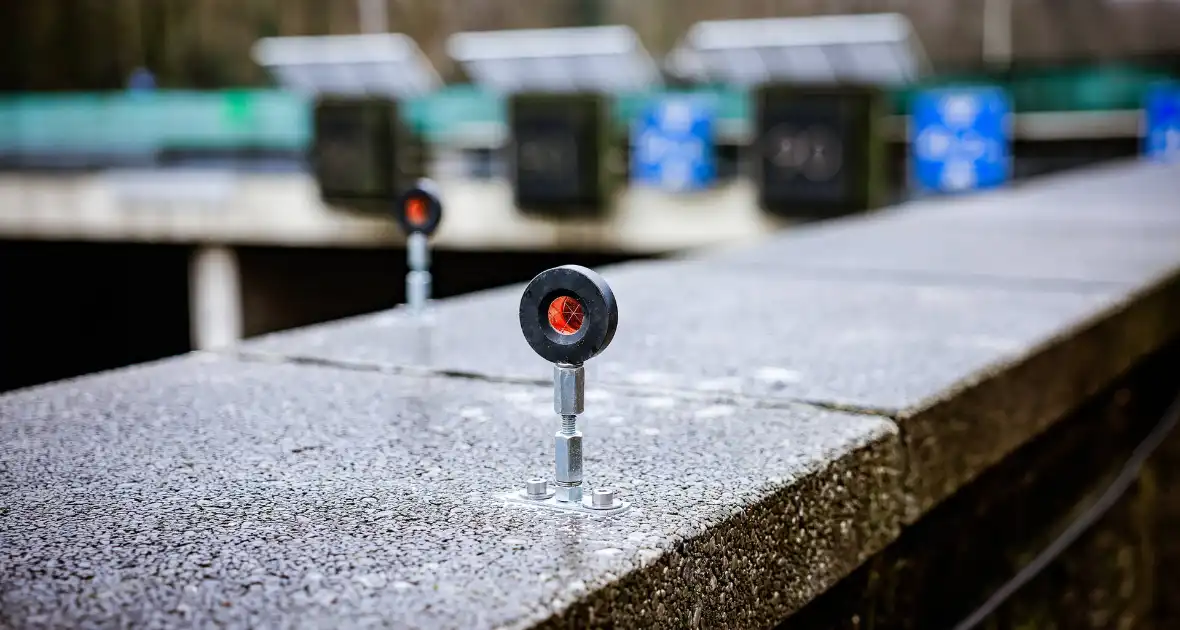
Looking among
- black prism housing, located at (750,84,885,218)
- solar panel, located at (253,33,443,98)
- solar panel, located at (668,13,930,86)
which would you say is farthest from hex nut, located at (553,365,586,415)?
solar panel, located at (253,33,443,98)

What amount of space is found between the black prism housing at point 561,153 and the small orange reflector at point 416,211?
7594mm

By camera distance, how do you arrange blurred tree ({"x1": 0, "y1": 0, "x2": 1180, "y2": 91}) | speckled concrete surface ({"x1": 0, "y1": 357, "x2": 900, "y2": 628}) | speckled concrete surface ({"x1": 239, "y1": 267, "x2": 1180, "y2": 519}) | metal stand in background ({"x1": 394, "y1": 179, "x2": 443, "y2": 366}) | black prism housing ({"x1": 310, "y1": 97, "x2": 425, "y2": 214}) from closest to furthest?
speckled concrete surface ({"x1": 0, "y1": 357, "x2": 900, "y2": 628}) < speckled concrete surface ({"x1": 239, "y1": 267, "x2": 1180, "y2": 519}) < metal stand in background ({"x1": 394, "y1": 179, "x2": 443, "y2": 366}) < black prism housing ({"x1": 310, "y1": 97, "x2": 425, "y2": 214}) < blurred tree ({"x1": 0, "y1": 0, "x2": 1180, "y2": 91})

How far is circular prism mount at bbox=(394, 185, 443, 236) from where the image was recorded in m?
1.94

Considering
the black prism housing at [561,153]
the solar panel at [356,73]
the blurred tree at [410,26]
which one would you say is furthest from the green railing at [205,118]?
the black prism housing at [561,153]

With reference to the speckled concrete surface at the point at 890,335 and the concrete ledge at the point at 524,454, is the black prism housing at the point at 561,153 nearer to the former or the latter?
the speckled concrete surface at the point at 890,335

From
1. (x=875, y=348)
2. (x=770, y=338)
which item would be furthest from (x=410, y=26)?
(x=875, y=348)

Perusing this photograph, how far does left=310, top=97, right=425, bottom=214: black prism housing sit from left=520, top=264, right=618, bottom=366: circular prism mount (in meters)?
9.38

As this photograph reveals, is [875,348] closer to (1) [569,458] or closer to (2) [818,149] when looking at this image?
(1) [569,458]

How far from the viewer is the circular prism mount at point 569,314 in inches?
39.7

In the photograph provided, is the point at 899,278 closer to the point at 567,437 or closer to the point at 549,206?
the point at 567,437

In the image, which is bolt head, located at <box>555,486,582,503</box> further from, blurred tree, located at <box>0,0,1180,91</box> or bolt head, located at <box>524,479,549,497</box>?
blurred tree, located at <box>0,0,1180,91</box>

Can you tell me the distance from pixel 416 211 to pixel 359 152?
866 cm

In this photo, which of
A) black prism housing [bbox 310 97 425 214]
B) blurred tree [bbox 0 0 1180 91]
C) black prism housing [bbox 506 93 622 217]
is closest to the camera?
black prism housing [bbox 506 93 622 217]

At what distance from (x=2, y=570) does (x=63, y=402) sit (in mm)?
629
